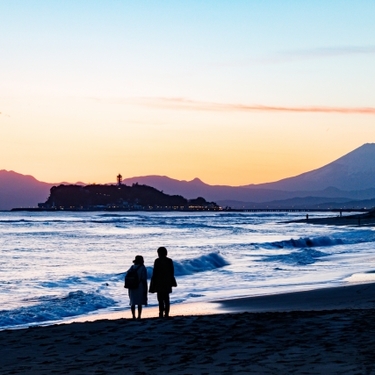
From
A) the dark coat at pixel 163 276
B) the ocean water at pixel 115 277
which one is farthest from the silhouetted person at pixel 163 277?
the ocean water at pixel 115 277

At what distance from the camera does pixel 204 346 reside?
376 inches

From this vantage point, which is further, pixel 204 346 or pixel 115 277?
pixel 115 277

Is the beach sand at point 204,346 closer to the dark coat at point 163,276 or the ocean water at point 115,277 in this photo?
the dark coat at point 163,276

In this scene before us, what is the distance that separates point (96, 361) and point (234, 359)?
1.81 m

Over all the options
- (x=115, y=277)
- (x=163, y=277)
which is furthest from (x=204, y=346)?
(x=115, y=277)

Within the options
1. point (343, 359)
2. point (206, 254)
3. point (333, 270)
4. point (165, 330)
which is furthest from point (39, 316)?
point (206, 254)

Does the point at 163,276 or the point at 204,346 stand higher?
the point at 163,276

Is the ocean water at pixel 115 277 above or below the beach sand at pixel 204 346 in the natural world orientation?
below

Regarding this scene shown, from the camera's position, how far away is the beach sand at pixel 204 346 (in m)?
8.11

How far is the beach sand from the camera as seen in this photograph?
8109mm

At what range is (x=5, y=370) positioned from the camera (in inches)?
343

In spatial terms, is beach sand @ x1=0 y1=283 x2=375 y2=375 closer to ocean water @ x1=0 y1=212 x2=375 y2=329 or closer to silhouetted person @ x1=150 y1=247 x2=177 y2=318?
silhouetted person @ x1=150 y1=247 x2=177 y2=318

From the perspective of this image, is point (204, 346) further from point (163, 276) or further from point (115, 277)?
point (115, 277)

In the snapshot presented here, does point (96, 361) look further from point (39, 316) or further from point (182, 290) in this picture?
point (182, 290)
